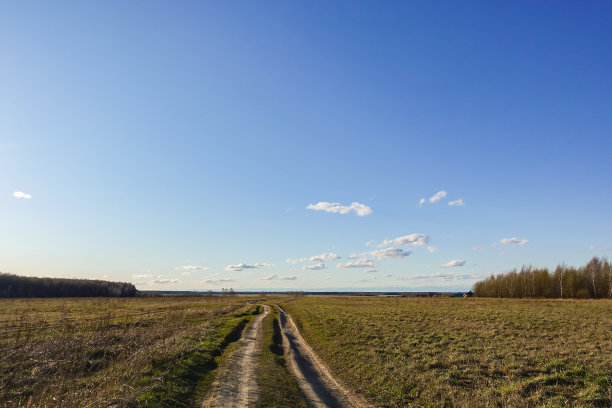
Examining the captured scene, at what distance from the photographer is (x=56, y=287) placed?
140 meters

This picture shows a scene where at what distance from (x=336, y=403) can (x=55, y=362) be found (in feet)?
40.8

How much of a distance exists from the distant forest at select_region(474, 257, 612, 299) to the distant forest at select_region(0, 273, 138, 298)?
15141cm

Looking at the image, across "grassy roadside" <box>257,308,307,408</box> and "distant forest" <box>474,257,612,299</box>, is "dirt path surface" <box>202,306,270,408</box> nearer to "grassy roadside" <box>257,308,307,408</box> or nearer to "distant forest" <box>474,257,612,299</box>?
"grassy roadside" <box>257,308,307,408</box>

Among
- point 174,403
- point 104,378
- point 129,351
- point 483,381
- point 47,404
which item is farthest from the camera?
point 129,351

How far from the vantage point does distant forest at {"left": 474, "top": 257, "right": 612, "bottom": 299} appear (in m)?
97.0

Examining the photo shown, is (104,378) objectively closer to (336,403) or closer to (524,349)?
(336,403)

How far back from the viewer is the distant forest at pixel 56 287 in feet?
423

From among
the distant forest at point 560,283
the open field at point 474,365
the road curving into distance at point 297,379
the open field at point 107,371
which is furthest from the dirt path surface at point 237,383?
the distant forest at point 560,283

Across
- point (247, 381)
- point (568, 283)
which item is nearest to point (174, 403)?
point (247, 381)

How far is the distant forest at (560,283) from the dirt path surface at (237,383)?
109 metres

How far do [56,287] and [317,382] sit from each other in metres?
163

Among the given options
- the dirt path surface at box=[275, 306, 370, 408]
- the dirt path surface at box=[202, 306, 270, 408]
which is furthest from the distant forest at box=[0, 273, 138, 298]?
the dirt path surface at box=[275, 306, 370, 408]

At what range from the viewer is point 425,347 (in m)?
21.2

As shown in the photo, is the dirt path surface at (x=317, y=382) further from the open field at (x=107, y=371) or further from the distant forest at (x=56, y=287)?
the distant forest at (x=56, y=287)
